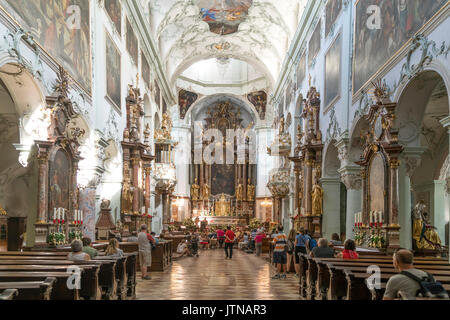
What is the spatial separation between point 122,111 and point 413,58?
11610mm

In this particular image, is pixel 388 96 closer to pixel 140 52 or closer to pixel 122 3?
pixel 122 3

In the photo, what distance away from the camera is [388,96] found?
36.4ft

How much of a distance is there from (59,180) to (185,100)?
27.5 m

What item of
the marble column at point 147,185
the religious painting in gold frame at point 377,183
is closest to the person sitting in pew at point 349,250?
the religious painting in gold frame at point 377,183

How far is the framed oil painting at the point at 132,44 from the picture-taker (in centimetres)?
2003

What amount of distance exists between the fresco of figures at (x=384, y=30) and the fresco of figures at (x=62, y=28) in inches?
310

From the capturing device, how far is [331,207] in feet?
56.3

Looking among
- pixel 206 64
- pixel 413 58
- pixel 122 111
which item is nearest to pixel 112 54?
pixel 122 111

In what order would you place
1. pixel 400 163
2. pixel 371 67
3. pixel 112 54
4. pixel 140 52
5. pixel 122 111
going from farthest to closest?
pixel 140 52, pixel 122 111, pixel 112 54, pixel 371 67, pixel 400 163

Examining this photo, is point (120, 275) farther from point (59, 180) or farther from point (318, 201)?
point (318, 201)

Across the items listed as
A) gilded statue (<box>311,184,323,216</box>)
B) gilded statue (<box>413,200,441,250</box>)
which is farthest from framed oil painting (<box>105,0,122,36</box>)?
gilded statue (<box>413,200,441,250</box>)

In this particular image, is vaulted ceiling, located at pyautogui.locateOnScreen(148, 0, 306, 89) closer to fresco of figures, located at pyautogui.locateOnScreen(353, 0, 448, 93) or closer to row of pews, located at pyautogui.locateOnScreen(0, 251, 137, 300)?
fresco of figures, located at pyautogui.locateOnScreen(353, 0, 448, 93)

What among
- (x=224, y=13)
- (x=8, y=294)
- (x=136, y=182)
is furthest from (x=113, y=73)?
(x=8, y=294)

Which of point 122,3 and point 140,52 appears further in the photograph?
point 140,52
